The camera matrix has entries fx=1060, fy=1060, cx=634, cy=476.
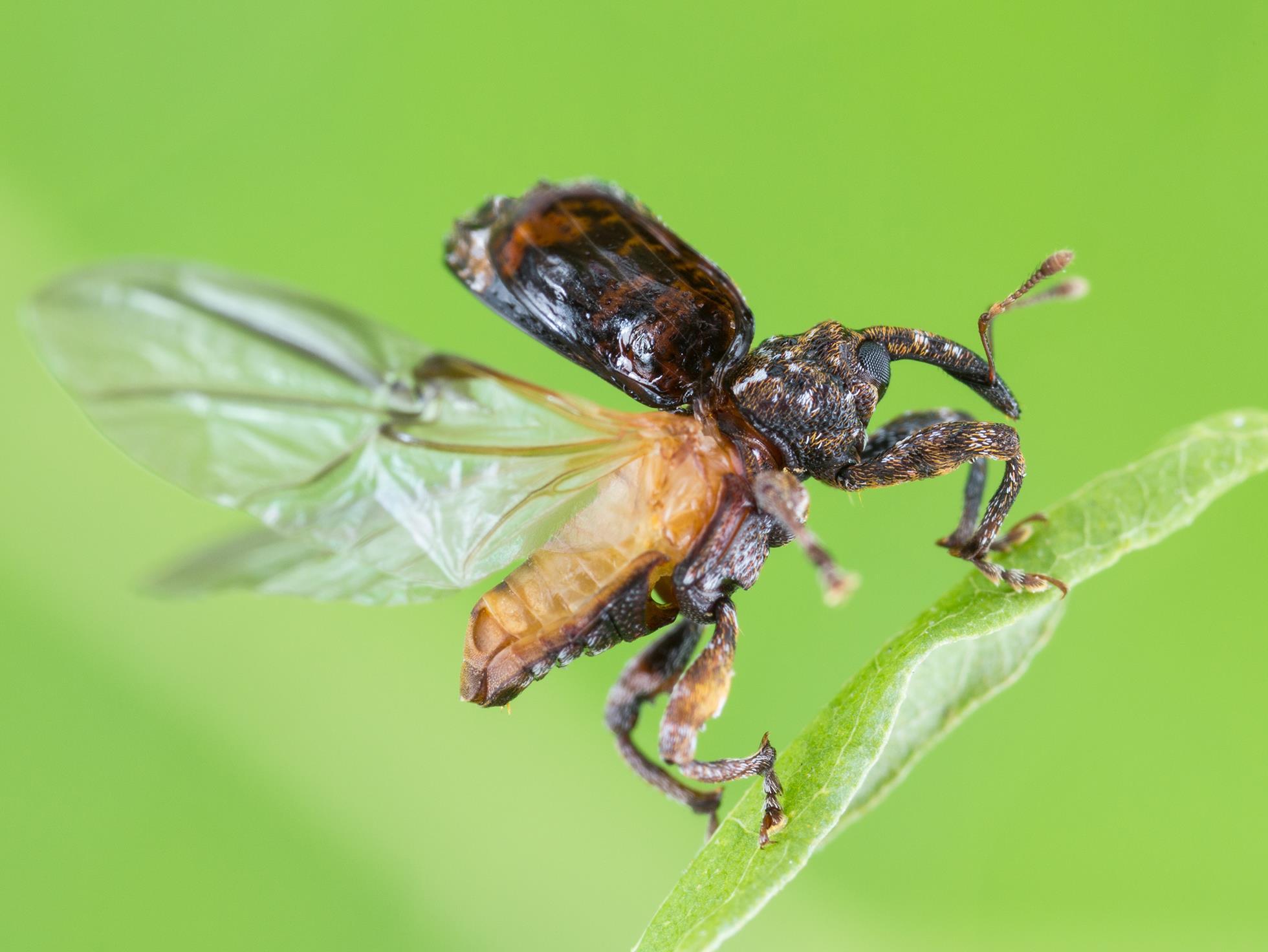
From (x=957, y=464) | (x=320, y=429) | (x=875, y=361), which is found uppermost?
(x=875, y=361)

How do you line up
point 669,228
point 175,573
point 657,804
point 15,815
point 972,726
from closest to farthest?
1. point 669,228
2. point 175,573
3. point 15,815
4. point 972,726
5. point 657,804

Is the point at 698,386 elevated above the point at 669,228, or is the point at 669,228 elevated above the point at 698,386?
the point at 669,228

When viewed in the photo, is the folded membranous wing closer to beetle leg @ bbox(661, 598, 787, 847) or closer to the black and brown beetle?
the black and brown beetle

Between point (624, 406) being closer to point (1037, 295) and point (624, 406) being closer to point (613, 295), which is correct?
point (613, 295)

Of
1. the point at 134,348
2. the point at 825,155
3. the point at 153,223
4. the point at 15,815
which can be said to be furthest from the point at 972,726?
the point at 153,223

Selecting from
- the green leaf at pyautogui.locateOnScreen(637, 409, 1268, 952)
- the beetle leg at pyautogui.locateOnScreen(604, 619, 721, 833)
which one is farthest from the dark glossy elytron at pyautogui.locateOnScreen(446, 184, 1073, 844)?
the beetle leg at pyautogui.locateOnScreen(604, 619, 721, 833)

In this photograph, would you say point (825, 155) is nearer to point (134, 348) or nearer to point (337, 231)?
point (337, 231)

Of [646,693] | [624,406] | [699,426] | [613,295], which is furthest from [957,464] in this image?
[624,406]

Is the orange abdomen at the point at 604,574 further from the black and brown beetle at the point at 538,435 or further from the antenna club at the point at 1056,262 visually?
the antenna club at the point at 1056,262
